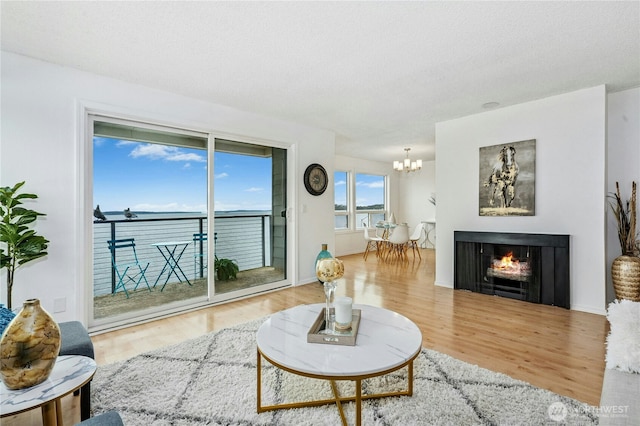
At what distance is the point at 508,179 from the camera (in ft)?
12.8

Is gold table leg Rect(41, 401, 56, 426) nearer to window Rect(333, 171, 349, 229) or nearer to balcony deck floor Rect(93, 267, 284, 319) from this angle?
balcony deck floor Rect(93, 267, 284, 319)

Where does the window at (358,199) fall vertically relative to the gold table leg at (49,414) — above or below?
above

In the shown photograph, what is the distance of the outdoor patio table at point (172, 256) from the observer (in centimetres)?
412

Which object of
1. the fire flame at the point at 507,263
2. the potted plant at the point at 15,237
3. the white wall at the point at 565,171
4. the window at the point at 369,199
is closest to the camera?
the potted plant at the point at 15,237

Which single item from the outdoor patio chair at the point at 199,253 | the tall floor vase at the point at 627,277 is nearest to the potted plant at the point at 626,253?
the tall floor vase at the point at 627,277

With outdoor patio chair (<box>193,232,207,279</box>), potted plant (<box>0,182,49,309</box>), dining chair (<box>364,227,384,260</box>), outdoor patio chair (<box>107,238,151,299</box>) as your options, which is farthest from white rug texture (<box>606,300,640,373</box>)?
dining chair (<box>364,227,384,260</box>)

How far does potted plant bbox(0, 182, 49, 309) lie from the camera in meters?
2.24

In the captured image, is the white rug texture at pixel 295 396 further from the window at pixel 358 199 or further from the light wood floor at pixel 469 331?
the window at pixel 358 199

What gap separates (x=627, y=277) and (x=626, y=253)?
0.30 meters

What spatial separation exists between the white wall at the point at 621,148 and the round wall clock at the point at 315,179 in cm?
350

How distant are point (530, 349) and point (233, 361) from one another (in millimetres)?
2296

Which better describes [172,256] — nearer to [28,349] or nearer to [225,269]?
[225,269]

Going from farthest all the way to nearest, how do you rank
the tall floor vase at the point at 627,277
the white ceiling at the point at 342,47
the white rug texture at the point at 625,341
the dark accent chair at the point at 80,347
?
the tall floor vase at the point at 627,277, the white ceiling at the point at 342,47, the dark accent chair at the point at 80,347, the white rug texture at the point at 625,341

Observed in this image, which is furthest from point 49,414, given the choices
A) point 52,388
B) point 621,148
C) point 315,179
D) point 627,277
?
point 621,148
